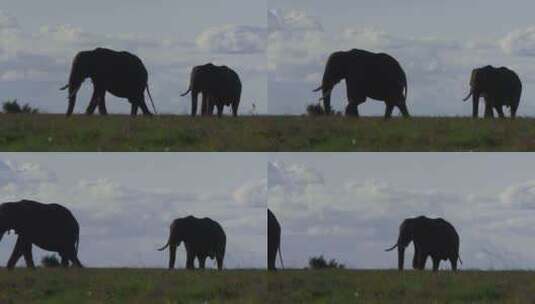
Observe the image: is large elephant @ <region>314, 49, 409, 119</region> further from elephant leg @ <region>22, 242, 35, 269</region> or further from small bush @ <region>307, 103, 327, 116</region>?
elephant leg @ <region>22, 242, 35, 269</region>

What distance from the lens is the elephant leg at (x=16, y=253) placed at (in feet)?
120

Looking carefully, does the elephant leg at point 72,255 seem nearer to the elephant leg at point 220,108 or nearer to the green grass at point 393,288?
the green grass at point 393,288

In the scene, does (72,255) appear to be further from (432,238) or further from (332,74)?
(432,238)

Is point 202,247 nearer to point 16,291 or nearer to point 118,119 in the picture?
point 118,119

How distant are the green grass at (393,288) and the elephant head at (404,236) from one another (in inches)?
88.9

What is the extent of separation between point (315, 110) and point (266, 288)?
266 inches

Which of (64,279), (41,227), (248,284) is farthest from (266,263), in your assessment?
(41,227)

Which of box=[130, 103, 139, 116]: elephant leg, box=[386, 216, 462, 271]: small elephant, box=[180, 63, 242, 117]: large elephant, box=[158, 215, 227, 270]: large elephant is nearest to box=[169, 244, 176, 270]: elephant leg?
box=[158, 215, 227, 270]: large elephant

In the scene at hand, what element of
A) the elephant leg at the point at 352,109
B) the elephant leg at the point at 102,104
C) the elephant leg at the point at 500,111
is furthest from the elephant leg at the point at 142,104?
the elephant leg at the point at 500,111

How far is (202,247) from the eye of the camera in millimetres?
37531

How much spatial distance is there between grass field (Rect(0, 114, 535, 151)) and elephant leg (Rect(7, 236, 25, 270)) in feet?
8.64

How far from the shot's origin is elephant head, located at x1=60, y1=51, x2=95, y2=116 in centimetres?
3872

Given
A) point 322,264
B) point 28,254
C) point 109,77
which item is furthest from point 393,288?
point 109,77

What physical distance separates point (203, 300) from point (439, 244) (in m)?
6.07
